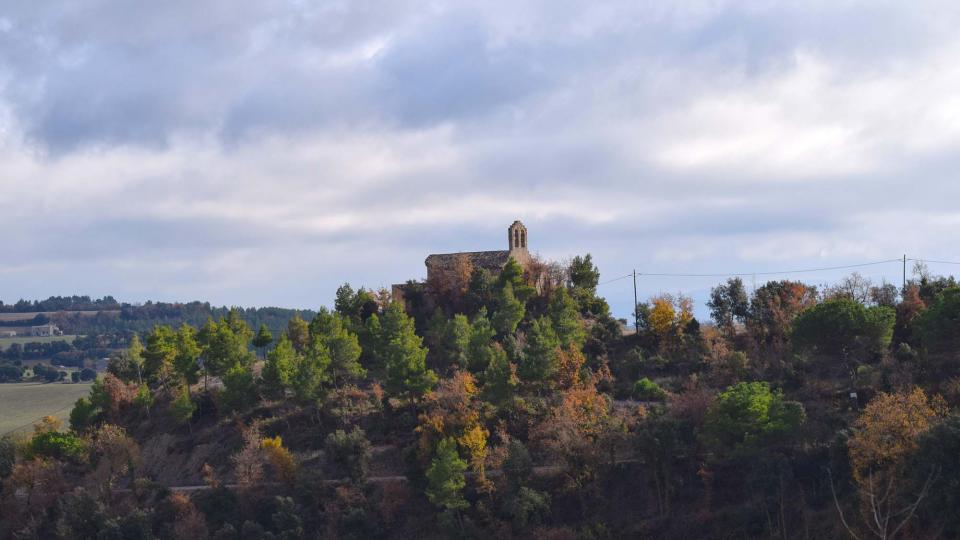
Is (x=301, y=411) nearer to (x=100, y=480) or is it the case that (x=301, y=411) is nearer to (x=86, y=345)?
(x=100, y=480)

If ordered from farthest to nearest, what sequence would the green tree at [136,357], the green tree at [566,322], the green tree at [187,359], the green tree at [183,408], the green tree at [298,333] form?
the green tree at [298,333]
the green tree at [136,357]
the green tree at [187,359]
the green tree at [566,322]
the green tree at [183,408]

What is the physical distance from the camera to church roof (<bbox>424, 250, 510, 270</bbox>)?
74.9m

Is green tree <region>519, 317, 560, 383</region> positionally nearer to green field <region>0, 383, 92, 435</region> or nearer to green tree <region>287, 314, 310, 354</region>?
green tree <region>287, 314, 310, 354</region>

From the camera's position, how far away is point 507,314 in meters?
64.6

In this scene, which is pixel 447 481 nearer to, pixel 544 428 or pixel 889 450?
pixel 544 428

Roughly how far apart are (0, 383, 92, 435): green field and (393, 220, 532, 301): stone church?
1929 inches

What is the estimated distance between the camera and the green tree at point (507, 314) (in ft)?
212

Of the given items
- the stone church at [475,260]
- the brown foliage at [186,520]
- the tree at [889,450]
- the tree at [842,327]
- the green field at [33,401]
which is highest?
the stone church at [475,260]

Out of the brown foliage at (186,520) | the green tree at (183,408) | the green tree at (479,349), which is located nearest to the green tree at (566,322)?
the green tree at (479,349)

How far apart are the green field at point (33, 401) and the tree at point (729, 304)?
7217 cm

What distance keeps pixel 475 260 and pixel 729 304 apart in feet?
76.0

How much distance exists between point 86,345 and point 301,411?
14616cm

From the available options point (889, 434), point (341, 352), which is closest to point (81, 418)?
point (341, 352)

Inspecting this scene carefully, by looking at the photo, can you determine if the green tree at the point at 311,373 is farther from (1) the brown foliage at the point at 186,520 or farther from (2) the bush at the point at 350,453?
(1) the brown foliage at the point at 186,520
